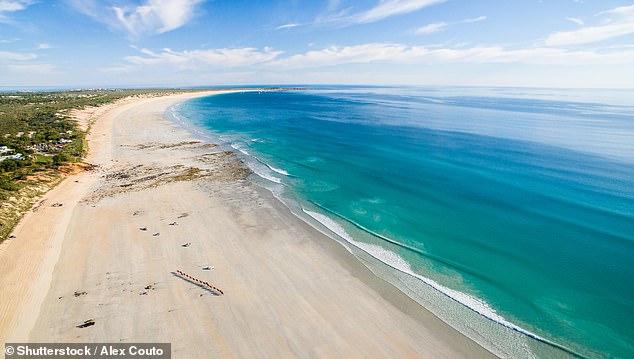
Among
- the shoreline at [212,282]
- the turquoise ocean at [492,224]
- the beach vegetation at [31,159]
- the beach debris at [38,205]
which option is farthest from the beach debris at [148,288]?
the beach debris at [38,205]

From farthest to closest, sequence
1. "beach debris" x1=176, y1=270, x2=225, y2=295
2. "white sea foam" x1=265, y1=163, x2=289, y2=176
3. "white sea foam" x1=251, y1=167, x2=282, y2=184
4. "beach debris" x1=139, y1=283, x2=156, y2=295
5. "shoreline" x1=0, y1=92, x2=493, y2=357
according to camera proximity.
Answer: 1. "white sea foam" x1=265, y1=163, x2=289, y2=176
2. "white sea foam" x1=251, y1=167, x2=282, y2=184
3. "beach debris" x1=176, y1=270, x2=225, y2=295
4. "beach debris" x1=139, y1=283, x2=156, y2=295
5. "shoreline" x1=0, y1=92, x2=493, y2=357

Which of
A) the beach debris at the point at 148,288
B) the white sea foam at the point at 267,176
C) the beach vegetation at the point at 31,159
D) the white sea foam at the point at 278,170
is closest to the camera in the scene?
the beach debris at the point at 148,288

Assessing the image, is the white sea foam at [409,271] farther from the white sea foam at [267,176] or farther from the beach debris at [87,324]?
the beach debris at [87,324]

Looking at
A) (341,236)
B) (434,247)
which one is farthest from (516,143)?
(341,236)

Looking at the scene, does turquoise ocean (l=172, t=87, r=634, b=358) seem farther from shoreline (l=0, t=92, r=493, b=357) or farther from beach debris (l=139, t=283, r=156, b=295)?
beach debris (l=139, t=283, r=156, b=295)

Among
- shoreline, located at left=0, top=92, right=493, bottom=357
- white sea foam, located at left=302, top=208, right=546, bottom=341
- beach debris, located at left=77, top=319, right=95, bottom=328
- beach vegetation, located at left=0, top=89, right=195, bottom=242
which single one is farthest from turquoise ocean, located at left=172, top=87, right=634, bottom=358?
beach vegetation, located at left=0, top=89, right=195, bottom=242
